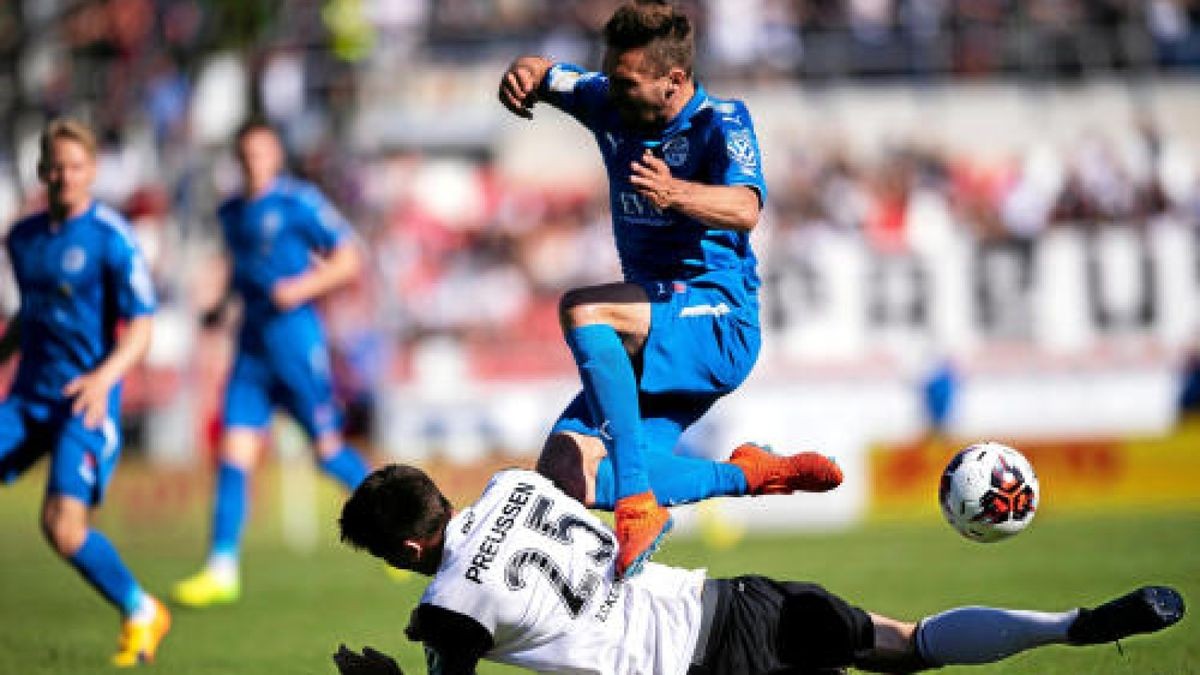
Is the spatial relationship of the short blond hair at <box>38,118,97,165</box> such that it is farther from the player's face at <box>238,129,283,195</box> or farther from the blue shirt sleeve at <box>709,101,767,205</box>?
the blue shirt sleeve at <box>709,101,767,205</box>

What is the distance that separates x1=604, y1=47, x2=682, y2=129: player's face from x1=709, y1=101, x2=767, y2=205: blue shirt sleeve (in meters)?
0.23

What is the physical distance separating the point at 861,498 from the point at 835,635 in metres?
11.5

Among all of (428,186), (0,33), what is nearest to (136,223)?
(428,186)

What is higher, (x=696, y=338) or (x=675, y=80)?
(x=675, y=80)

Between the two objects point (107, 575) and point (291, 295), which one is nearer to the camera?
point (107, 575)

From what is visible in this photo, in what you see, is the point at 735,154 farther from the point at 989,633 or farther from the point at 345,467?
the point at 345,467

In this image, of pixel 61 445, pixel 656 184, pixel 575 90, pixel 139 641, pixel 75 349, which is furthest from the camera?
pixel 75 349

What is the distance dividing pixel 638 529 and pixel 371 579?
6856 mm

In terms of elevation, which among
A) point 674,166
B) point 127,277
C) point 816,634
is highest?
point 674,166

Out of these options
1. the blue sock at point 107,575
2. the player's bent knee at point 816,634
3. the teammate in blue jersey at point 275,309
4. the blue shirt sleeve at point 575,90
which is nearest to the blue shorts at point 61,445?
the blue sock at point 107,575

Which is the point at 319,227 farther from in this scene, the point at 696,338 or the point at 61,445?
the point at 696,338

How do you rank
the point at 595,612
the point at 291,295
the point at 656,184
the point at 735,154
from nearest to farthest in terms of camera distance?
the point at 595,612
the point at 656,184
the point at 735,154
the point at 291,295

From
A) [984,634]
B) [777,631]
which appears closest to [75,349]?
[777,631]

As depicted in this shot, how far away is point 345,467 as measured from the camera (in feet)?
40.9
